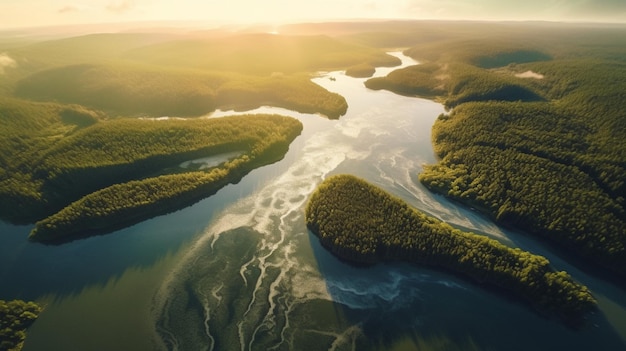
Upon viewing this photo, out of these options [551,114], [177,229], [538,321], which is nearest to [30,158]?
[177,229]

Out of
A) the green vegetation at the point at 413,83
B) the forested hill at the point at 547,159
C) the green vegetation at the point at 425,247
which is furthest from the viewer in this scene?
the green vegetation at the point at 413,83

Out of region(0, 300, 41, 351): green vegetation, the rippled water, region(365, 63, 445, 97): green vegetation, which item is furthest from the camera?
region(365, 63, 445, 97): green vegetation

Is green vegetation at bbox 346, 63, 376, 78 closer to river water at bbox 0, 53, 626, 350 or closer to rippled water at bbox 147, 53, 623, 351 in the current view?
rippled water at bbox 147, 53, 623, 351

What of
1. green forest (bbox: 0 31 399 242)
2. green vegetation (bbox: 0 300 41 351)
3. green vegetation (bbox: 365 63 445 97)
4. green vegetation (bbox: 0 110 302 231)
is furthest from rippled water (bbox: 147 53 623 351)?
green vegetation (bbox: 365 63 445 97)

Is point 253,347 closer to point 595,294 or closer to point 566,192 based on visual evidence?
point 595,294

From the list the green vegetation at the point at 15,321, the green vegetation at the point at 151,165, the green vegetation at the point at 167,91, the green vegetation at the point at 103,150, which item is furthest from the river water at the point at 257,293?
the green vegetation at the point at 167,91

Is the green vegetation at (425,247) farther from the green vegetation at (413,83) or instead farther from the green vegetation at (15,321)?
the green vegetation at (413,83)
